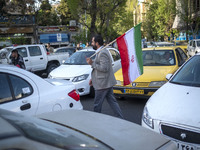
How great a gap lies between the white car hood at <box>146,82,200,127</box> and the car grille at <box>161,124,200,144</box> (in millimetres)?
91

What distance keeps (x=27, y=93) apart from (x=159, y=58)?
4.94 meters

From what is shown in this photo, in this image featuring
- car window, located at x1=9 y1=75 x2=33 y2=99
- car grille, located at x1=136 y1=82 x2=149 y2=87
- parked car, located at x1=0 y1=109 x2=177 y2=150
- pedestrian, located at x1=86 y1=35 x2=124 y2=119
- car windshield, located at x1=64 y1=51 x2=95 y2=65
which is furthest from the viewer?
car windshield, located at x1=64 y1=51 x2=95 y2=65

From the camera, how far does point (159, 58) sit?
7.36 meters

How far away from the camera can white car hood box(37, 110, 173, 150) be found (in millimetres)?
1977

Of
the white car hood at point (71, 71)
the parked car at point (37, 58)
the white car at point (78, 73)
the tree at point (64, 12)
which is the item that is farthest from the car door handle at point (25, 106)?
the tree at point (64, 12)

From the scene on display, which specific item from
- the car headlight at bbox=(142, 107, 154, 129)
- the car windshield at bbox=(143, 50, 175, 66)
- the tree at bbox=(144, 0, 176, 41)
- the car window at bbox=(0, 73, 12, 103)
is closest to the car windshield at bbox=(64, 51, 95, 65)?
the car windshield at bbox=(143, 50, 175, 66)

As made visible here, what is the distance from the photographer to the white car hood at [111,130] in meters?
1.98

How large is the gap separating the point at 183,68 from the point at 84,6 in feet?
71.0

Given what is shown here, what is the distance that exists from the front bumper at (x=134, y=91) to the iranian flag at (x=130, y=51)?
1381mm

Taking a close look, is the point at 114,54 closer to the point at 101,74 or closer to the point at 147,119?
the point at 101,74

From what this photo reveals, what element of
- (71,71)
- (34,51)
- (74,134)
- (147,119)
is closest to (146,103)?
(147,119)

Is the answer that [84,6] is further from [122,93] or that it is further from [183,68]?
[183,68]

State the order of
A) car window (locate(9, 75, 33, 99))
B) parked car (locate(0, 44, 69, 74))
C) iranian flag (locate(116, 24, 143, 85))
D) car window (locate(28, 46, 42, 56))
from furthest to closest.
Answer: car window (locate(28, 46, 42, 56)) < parked car (locate(0, 44, 69, 74)) < iranian flag (locate(116, 24, 143, 85)) < car window (locate(9, 75, 33, 99))

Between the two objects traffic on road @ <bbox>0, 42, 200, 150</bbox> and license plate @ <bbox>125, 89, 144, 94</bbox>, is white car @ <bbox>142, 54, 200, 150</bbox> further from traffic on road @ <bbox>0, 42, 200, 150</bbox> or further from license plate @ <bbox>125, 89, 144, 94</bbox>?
license plate @ <bbox>125, 89, 144, 94</bbox>
